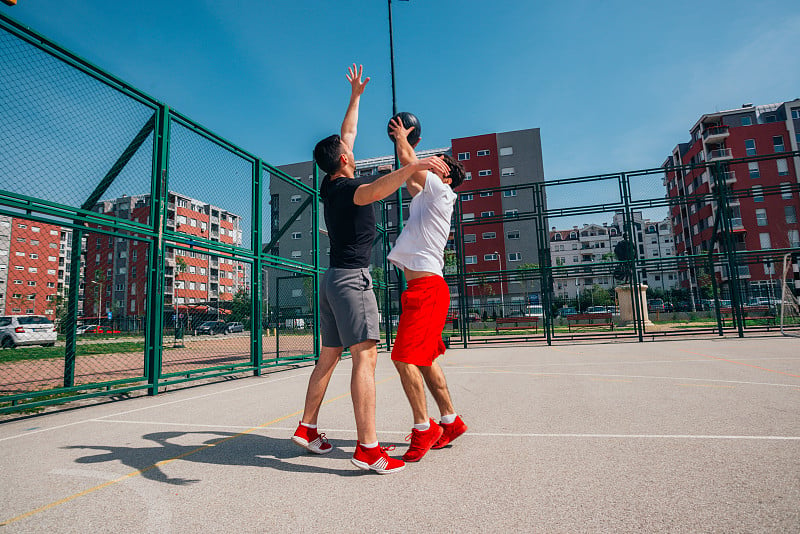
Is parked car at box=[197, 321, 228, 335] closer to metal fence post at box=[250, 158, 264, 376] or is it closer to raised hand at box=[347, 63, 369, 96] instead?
metal fence post at box=[250, 158, 264, 376]

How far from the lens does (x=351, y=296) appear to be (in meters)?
2.82

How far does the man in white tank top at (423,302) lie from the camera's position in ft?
9.07

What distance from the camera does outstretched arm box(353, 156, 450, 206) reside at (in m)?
2.51

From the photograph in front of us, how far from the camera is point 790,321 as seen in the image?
18.1 meters

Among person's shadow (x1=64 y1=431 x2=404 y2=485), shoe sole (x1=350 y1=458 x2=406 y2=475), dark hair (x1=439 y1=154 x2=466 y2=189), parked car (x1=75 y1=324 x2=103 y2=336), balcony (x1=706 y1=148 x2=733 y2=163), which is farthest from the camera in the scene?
balcony (x1=706 y1=148 x2=733 y2=163)

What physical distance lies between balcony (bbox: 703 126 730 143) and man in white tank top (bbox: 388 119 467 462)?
195 ft

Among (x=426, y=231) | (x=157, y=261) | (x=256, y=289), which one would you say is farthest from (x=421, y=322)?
(x=256, y=289)

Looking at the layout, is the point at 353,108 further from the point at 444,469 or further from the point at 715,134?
the point at 715,134

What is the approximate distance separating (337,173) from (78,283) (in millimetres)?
4759

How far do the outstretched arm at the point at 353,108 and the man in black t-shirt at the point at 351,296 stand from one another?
0.32 meters

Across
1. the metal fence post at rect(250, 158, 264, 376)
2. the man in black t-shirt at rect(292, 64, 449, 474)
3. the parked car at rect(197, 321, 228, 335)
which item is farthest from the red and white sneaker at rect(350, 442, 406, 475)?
the parked car at rect(197, 321, 228, 335)

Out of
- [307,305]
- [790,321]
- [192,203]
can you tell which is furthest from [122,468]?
[790,321]

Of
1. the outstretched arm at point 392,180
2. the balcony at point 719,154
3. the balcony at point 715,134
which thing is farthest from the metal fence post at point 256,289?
the balcony at point 715,134

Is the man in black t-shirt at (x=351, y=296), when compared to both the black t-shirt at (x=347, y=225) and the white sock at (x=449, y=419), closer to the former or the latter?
the black t-shirt at (x=347, y=225)
